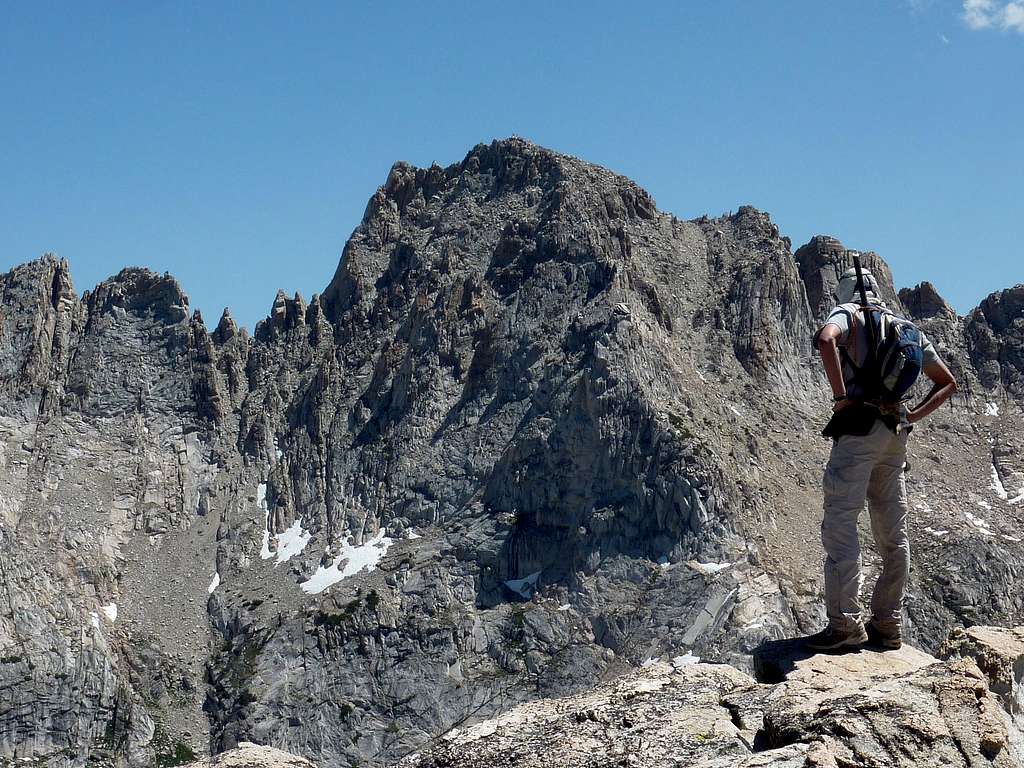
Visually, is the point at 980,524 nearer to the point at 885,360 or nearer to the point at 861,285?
the point at 861,285

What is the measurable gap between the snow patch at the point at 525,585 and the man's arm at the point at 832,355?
6190 inches

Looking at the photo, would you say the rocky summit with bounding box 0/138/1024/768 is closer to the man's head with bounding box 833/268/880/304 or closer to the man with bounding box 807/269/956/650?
the man with bounding box 807/269/956/650

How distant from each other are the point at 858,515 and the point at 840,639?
1599 mm

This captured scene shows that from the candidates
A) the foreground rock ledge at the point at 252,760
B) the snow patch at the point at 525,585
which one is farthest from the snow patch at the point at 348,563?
the foreground rock ledge at the point at 252,760

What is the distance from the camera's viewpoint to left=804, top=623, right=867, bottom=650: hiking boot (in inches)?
646

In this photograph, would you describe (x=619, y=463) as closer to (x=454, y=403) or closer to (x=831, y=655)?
(x=454, y=403)

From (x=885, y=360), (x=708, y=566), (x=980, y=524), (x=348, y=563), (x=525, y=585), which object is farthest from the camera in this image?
(x=980, y=524)

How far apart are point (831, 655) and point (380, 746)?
15226cm

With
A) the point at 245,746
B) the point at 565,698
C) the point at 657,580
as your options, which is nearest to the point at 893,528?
the point at 565,698

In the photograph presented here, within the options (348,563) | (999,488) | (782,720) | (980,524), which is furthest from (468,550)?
(782,720)

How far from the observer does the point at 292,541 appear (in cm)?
19150

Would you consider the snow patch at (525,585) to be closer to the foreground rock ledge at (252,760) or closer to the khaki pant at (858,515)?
the khaki pant at (858,515)

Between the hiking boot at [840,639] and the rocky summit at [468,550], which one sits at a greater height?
the rocky summit at [468,550]

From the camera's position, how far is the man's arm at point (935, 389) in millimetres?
16656
